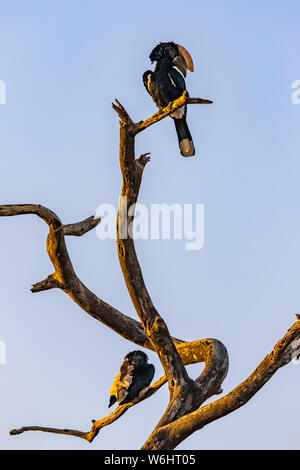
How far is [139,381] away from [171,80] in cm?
308

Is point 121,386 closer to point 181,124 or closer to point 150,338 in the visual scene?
point 150,338

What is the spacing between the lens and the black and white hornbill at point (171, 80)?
7.99 meters

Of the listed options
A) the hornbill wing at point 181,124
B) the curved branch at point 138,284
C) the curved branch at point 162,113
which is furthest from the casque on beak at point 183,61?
the curved branch at point 138,284

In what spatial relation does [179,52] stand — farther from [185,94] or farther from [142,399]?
[142,399]

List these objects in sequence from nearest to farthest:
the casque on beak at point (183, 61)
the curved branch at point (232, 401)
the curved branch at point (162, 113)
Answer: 1. the curved branch at point (232, 401)
2. the curved branch at point (162, 113)
3. the casque on beak at point (183, 61)

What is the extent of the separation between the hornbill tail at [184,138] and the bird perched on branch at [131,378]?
2.23 metres

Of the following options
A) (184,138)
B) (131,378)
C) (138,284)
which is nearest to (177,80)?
(184,138)

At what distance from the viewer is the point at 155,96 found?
802 centimetres

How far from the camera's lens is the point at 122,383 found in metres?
6.95

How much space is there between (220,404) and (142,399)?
113cm

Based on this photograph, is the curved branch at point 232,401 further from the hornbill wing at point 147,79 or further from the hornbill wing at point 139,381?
the hornbill wing at point 147,79

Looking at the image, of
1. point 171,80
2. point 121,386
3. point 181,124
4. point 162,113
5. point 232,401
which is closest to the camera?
point 232,401

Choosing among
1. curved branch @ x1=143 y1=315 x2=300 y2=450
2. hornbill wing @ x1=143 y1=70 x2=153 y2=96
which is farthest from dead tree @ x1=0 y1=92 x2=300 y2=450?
hornbill wing @ x1=143 y1=70 x2=153 y2=96

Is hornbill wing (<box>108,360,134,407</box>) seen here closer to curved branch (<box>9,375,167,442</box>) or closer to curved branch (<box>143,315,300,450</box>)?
curved branch (<box>9,375,167,442</box>)
